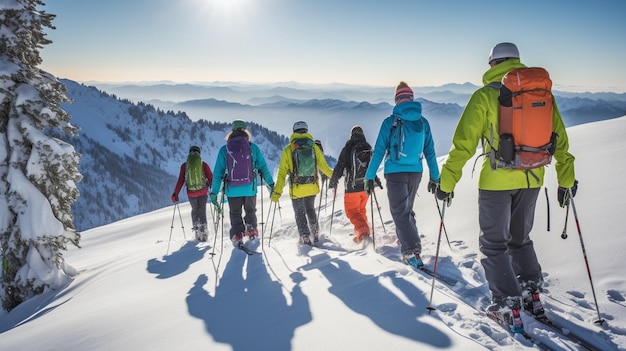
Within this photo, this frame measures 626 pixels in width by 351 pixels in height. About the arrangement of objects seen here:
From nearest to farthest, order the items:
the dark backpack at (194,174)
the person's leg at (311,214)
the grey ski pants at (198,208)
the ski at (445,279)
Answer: the ski at (445,279), the person's leg at (311,214), the dark backpack at (194,174), the grey ski pants at (198,208)

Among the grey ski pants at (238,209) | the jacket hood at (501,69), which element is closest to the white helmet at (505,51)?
the jacket hood at (501,69)

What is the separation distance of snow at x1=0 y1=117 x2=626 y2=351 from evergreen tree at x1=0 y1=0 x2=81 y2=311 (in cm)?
143

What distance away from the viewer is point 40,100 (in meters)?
8.79

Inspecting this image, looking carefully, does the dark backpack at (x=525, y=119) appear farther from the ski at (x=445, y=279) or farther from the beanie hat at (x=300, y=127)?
the beanie hat at (x=300, y=127)

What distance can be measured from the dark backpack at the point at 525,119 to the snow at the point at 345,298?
1.57m

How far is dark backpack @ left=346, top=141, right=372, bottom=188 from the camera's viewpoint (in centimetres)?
716

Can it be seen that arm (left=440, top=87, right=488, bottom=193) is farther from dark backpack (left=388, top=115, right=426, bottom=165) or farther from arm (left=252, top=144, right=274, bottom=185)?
arm (left=252, top=144, right=274, bottom=185)

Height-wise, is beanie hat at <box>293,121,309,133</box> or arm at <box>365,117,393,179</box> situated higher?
beanie hat at <box>293,121,309,133</box>

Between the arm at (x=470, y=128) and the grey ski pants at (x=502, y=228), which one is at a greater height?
the arm at (x=470, y=128)

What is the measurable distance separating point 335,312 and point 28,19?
1049 centimetres

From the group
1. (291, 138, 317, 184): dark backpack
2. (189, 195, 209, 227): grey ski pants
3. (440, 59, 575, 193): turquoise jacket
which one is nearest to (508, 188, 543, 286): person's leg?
(440, 59, 575, 193): turquoise jacket

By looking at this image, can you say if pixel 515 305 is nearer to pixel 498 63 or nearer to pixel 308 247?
pixel 498 63

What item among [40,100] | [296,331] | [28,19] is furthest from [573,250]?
[28,19]

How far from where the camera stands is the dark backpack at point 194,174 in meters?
10.6
